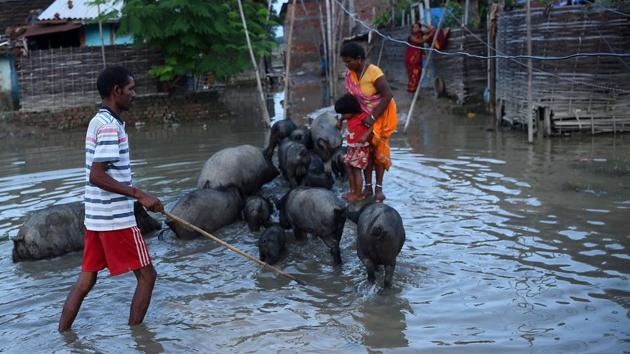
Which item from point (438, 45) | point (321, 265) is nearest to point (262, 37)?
point (438, 45)

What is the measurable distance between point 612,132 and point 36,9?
61.7ft

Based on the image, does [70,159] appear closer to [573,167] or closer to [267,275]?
[267,275]

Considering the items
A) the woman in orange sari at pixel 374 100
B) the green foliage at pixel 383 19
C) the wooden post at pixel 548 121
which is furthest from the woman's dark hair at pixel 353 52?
the green foliage at pixel 383 19

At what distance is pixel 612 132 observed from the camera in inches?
438

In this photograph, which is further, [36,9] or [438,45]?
[36,9]

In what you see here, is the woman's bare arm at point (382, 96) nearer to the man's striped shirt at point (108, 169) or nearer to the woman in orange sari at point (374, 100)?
the woman in orange sari at point (374, 100)

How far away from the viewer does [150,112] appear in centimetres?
1798

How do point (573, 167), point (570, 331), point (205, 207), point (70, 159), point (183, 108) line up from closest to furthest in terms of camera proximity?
point (570, 331)
point (205, 207)
point (573, 167)
point (70, 159)
point (183, 108)

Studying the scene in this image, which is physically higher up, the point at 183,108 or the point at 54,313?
the point at 183,108

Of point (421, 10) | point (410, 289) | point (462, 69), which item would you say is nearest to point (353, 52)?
point (410, 289)

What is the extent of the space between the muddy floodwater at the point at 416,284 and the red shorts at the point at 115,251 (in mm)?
527

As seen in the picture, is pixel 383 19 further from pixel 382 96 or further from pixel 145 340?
pixel 145 340

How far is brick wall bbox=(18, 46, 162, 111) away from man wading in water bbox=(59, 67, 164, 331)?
13.6m

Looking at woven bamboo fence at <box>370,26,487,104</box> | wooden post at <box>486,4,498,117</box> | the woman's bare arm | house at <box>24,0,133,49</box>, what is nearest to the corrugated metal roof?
house at <box>24,0,133,49</box>
